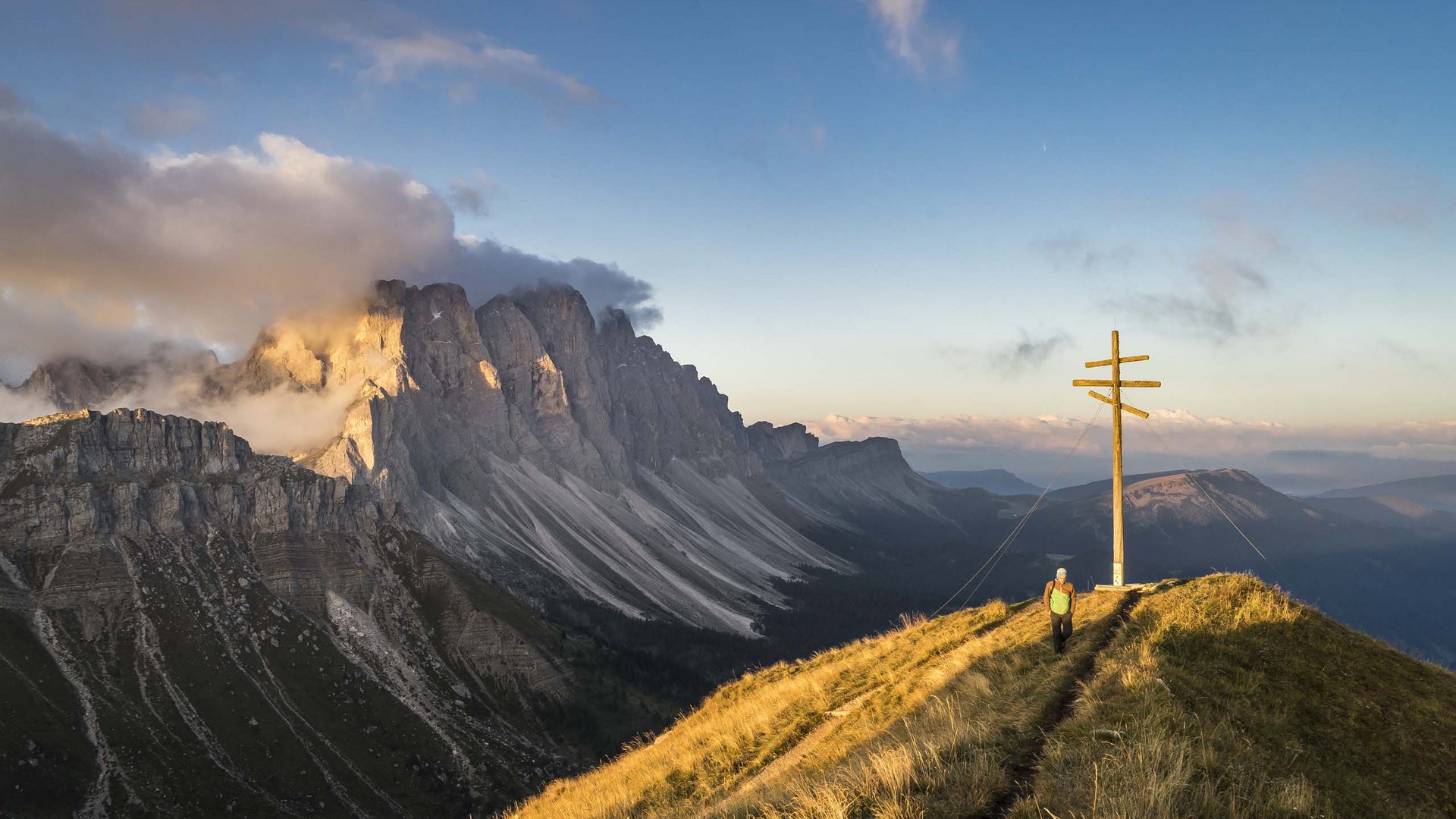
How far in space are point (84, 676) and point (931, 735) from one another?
12024cm

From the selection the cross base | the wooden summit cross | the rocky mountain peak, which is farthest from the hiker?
the rocky mountain peak

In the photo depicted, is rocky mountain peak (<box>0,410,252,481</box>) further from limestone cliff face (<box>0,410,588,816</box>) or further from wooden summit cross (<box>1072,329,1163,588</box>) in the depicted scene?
wooden summit cross (<box>1072,329,1163,588</box>)

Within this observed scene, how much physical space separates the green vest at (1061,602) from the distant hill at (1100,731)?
78 centimetres

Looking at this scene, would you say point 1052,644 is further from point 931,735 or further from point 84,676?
point 84,676

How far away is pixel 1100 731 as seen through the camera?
29.8 ft

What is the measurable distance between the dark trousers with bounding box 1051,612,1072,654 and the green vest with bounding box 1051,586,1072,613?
10 centimetres

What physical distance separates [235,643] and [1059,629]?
121501 millimetres

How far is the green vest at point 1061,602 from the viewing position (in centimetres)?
1616

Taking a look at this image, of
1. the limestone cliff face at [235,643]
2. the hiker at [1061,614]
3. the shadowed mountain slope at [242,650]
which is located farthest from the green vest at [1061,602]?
the limestone cliff face at [235,643]

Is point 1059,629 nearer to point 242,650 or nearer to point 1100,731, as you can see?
point 1100,731

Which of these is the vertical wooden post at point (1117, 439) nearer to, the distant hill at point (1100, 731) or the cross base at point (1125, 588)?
the cross base at point (1125, 588)

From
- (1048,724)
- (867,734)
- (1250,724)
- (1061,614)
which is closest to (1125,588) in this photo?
(1061,614)

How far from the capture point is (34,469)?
4673 inches

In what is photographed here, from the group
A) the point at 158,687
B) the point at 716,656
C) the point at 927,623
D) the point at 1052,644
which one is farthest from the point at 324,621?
the point at 1052,644
